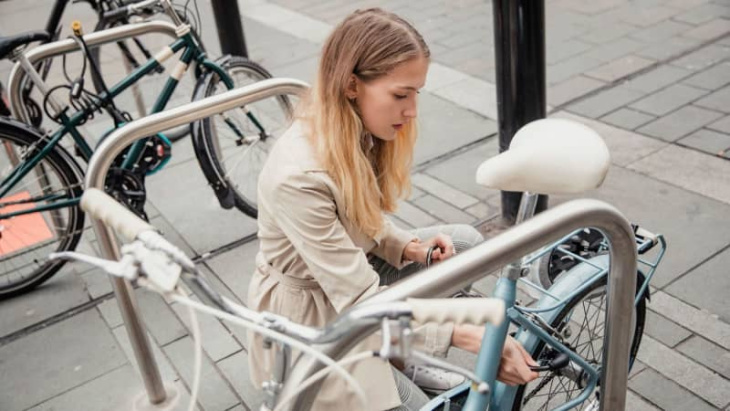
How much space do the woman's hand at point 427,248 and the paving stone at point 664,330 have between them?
3.40ft

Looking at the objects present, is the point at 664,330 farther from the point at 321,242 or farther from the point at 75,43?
the point at 75,43

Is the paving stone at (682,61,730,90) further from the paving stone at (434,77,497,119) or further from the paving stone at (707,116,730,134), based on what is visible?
the paving stone at (434,77,497,119)

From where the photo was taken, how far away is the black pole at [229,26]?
4.32 meters

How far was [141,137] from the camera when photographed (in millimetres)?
2234

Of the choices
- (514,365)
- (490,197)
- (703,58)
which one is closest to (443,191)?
(490,197)

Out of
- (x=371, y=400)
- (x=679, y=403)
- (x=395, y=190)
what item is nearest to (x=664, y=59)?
(x=679, y=403)

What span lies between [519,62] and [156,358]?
1.93m

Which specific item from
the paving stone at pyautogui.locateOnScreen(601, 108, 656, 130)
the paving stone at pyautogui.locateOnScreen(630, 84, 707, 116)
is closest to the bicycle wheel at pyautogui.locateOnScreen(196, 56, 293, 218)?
the paving stone at pyautogui.locateOnScreen(601, 108, 656, 130)

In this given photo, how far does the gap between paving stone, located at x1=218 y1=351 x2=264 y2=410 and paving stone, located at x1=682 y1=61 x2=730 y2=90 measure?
337 centimetres

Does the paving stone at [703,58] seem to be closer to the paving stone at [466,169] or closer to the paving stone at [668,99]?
the paving stone at [668,99]

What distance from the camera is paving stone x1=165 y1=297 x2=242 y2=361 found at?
3.03 meters

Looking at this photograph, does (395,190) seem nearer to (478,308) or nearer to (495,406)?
(495,406)

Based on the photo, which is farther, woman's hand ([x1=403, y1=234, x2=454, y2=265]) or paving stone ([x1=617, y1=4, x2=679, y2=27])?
paving stone ([x1=617, y1=4, x2=679, y2=27])

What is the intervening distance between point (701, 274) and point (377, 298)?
232cm
